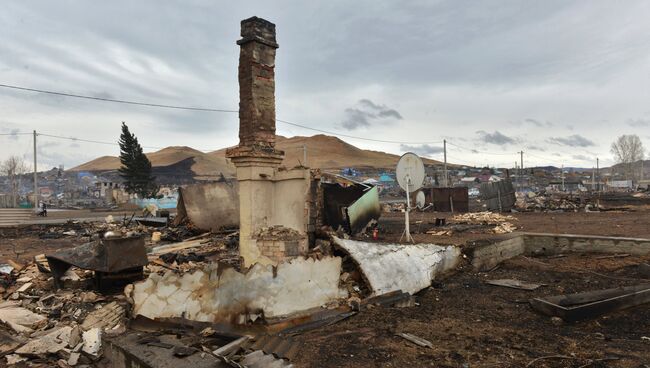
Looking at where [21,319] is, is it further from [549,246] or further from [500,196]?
[500,196]

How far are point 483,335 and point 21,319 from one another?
5.71 m

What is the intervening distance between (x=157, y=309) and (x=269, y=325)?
50.5 inches

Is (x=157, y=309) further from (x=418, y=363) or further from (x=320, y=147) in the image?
(x=320, y=147)

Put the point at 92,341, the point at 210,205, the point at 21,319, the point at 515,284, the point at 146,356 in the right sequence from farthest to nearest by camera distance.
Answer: the point at 210,205, the point at 515,284, the point at 21,319, the point at 92,341, the point at 146,356

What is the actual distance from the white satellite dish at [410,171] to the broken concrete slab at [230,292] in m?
4.91

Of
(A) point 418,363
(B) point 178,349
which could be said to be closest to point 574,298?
(A) point 418,363

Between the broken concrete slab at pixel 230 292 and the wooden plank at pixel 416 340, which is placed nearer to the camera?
the wooden plank at pixel 416 340

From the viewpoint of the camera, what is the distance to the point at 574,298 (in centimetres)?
541

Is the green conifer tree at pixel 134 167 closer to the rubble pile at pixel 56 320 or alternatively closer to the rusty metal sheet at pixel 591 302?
the rubble pile at pixel 56 320

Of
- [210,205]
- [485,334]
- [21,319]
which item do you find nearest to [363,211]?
[210,205]

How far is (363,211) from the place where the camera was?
10.6m

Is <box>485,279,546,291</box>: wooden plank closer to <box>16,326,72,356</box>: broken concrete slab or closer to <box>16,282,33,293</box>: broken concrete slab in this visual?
<box>16,326,72,356</box>: broken concrete slab

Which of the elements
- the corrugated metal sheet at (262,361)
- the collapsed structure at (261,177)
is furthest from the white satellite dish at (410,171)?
the corrugated metal sheet at (262,361)

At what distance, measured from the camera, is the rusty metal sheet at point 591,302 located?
4953 millimetres
